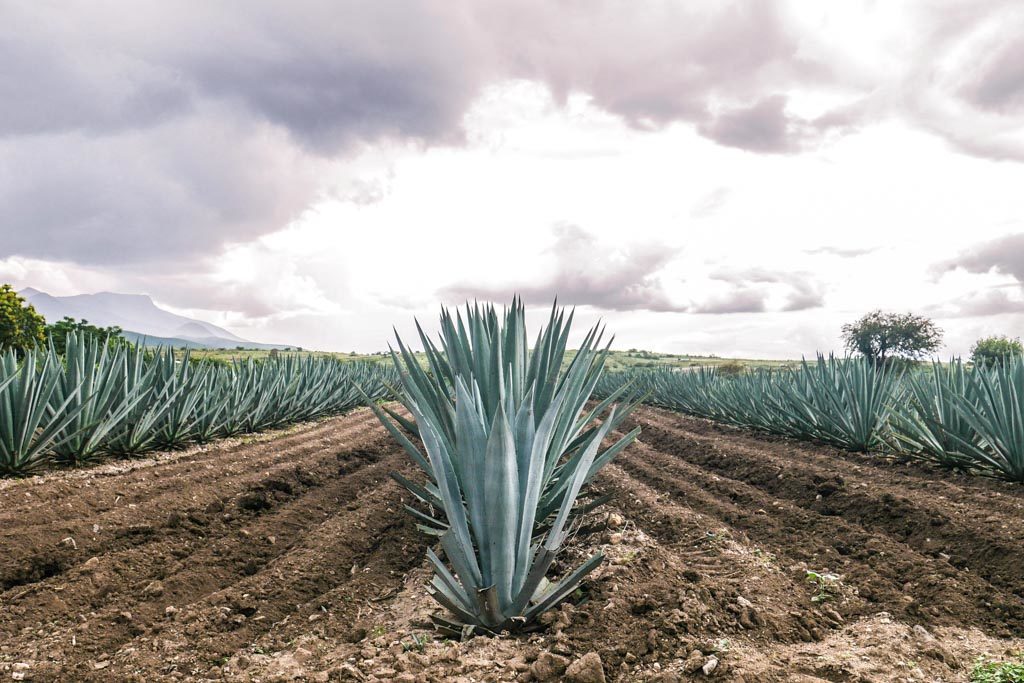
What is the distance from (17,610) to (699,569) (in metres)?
3.43

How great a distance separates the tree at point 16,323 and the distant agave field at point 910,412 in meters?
11.3

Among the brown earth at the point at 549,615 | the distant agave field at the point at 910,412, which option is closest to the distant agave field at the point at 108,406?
the brown earth at the point at 549,615

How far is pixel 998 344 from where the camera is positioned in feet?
128

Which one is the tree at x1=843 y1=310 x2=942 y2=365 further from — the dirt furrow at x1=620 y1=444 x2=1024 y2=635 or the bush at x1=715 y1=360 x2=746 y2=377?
the dirt furrow at x1=620 y1=444 x2=1024 y2=635

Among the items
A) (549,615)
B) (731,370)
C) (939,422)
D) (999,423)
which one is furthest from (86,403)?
(731,370)

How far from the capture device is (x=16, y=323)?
440 inches

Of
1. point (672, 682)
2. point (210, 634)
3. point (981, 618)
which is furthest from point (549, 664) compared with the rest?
point (981, 618)

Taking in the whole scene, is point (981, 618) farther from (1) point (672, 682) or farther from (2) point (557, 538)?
(2) point (557, 538)

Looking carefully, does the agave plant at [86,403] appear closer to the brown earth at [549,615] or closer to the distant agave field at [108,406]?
the distant agave field at [108,406]

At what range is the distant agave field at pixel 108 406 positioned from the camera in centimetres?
565

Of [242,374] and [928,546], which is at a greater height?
[242,374]

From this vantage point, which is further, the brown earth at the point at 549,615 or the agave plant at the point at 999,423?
the agave plant at the point at 999,423

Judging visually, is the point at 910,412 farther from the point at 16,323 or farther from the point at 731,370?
the point at 731,370

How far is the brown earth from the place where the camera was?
2422 millimetres
